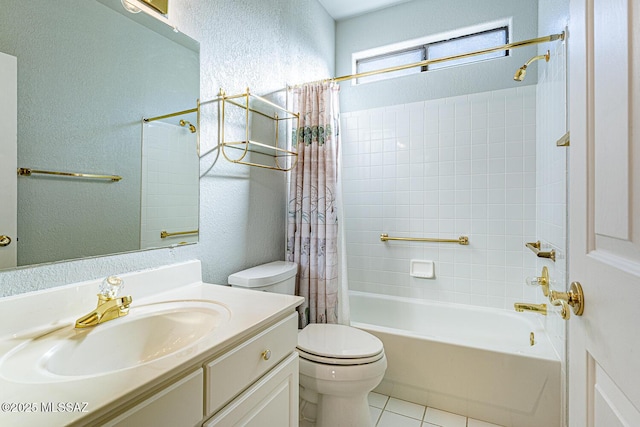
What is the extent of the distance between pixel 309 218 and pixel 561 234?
4.31ft

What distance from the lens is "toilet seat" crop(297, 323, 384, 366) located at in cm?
140

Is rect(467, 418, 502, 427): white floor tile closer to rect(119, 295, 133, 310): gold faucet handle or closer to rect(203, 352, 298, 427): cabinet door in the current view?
rect(203, 352, 298, 427): cabinet door

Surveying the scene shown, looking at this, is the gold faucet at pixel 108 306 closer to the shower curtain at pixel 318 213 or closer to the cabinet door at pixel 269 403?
the cabinet door at pixel 269 403

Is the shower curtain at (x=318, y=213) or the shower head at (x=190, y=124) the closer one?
the shower head at (x=190, y=124)

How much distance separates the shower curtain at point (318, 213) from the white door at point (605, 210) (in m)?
1.24

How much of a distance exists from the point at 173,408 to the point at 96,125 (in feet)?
2.96

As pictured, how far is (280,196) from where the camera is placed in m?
2.02

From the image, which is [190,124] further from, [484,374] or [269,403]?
[484,374]

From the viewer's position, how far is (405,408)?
174 cm

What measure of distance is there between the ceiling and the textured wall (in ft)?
1.51

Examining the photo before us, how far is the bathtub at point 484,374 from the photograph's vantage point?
1.51m

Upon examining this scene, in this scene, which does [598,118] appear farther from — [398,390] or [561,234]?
[398,390]

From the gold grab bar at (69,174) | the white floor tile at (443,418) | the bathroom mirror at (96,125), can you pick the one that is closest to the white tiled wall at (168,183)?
the bathroom mirror at (96,125)

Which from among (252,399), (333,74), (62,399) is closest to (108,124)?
(62,399)
